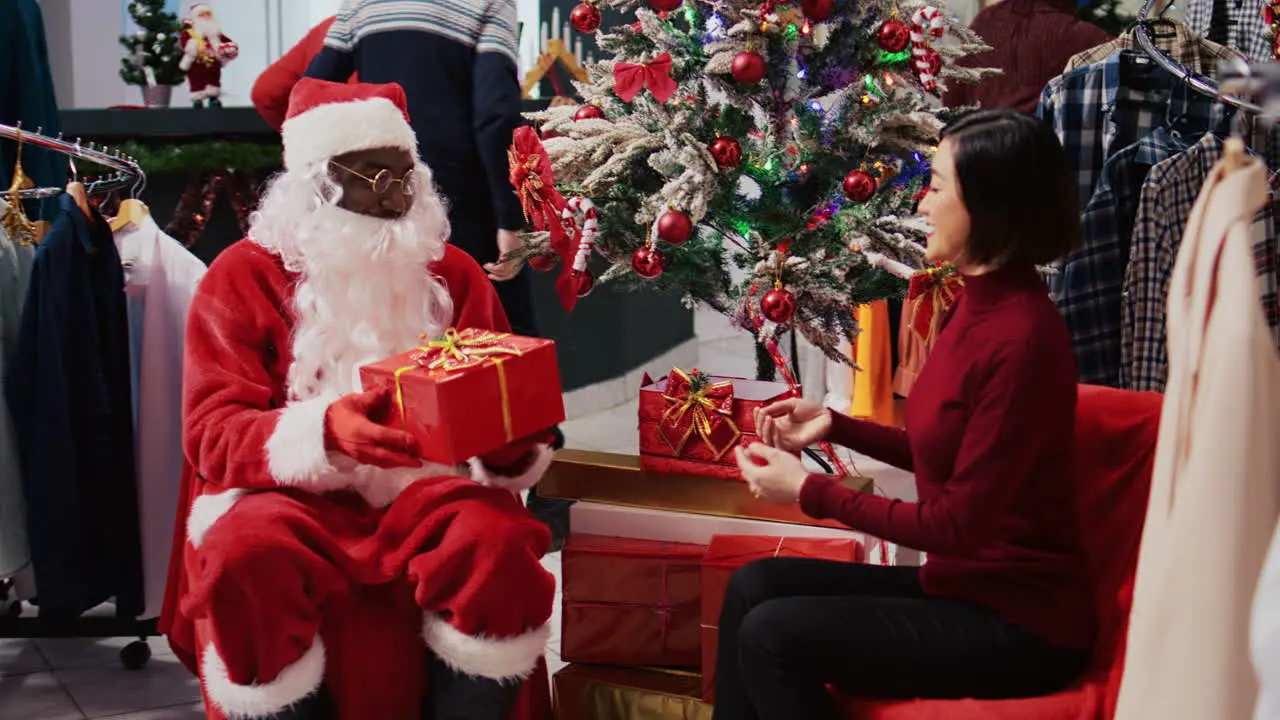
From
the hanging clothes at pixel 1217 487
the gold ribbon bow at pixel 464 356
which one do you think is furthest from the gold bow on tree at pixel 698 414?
the hanging clothes at pixel 1217 487

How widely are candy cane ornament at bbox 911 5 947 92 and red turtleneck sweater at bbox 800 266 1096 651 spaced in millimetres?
974

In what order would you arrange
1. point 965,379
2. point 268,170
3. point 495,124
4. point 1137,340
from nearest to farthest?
point 965,379
point 1137,340
point 495,124
point 268,170

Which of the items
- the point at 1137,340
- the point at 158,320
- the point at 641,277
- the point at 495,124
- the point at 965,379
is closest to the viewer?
the point at 965,379

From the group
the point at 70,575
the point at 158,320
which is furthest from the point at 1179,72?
the point at 70,575

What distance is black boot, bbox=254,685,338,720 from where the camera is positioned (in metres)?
2.11

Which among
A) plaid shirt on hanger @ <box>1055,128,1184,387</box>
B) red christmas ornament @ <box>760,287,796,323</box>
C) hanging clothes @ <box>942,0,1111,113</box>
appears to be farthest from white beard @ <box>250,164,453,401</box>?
hanging clothes @ <box>942,0,1111,113</box>

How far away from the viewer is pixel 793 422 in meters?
2.15

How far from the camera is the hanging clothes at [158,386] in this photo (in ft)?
9.91

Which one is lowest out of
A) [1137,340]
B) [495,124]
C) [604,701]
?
[604,701]

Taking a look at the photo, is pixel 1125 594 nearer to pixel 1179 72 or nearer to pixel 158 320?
pixel 1179 72

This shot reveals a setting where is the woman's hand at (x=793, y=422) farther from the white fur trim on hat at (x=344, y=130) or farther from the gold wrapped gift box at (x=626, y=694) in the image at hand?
the white fur trim on hat at (x=344, y=130)

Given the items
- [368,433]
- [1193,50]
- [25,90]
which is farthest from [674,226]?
[25,90]

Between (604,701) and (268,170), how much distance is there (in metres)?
3.07

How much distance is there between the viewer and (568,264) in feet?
9.12
